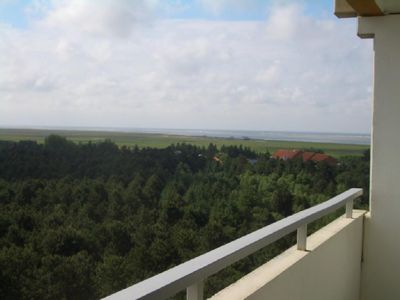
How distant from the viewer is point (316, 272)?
6.10 feet

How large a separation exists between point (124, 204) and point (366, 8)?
2260cm

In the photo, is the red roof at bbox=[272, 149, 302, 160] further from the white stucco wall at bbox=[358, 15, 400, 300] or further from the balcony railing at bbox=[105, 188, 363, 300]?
the balcony railing at bbox=[105, 188, 363, 300]

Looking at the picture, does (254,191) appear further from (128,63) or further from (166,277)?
(166,277)

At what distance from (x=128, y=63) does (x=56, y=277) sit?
109 feet

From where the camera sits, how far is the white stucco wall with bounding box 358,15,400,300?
105 inches

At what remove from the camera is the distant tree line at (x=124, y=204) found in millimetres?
16422

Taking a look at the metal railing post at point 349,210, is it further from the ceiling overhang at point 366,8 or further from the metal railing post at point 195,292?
the metal railing post at point 195,292

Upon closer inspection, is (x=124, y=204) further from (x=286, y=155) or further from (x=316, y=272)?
(x=316, y=272)

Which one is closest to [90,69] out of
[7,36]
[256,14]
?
[7,36]

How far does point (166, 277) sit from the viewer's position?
0.83 meters

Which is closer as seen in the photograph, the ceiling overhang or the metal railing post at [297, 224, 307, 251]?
the metal railing post at [297, 224, 307, 251]

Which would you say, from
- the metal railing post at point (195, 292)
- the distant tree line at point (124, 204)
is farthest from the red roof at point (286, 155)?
the metal railing post at point (195, 292)

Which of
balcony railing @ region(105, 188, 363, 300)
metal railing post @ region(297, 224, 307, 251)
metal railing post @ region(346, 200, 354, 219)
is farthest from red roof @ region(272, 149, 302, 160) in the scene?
balcony railing @ region(105, 188, 363, 300)

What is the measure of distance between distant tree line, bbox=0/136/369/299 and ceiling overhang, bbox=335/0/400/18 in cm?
821
